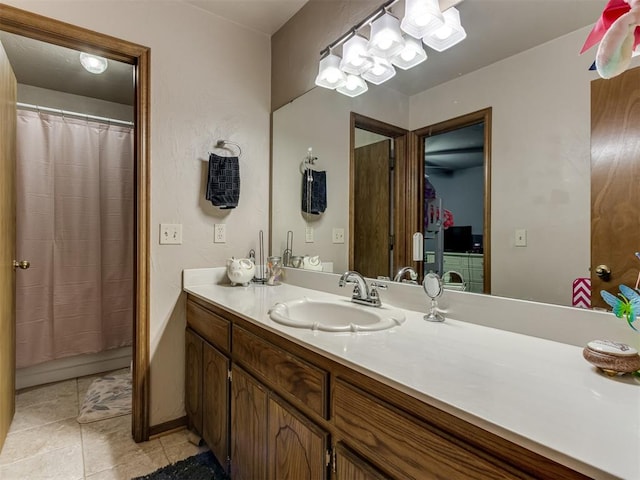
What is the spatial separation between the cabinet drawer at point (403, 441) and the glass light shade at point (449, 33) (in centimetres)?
124

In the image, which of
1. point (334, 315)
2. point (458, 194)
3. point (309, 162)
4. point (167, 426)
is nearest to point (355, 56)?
point (309, 162)

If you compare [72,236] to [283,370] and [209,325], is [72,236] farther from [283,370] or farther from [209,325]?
[283,370]

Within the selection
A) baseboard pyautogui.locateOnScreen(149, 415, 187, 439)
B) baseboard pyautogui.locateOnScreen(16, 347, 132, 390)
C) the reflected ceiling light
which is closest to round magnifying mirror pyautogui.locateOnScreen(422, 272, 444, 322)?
baseboard pyautogui.locateOnScreen(149, 415, 187, 439)

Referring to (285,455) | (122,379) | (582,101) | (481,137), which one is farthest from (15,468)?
(582,101)

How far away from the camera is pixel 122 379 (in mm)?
2682

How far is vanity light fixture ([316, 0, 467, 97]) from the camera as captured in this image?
4.23ft

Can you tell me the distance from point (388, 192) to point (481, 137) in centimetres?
47

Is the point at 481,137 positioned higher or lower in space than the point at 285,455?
higher

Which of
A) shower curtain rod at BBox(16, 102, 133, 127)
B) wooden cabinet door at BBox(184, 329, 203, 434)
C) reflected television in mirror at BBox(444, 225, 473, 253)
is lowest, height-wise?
wooden cabinet door at BBox(184, 329, 203, 434)

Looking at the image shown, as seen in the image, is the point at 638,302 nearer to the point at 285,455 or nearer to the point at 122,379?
the point at 285,455

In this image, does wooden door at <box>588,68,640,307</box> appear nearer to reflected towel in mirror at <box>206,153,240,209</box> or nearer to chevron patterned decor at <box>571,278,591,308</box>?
chevron patterned decor at <box>571,278,591,308</box>

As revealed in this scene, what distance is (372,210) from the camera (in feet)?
5.44

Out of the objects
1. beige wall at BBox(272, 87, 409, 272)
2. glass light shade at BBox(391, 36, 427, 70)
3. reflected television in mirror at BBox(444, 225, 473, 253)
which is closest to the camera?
reflected television in mirror at BBox(444, 225, 473, 253)

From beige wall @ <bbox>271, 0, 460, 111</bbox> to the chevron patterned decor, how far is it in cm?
138
